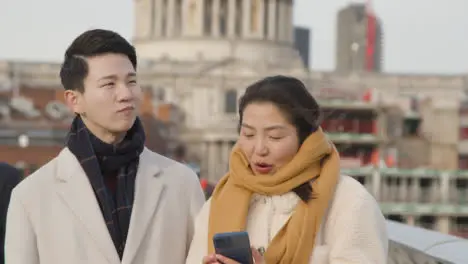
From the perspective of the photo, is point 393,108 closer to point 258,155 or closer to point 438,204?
point 438,204

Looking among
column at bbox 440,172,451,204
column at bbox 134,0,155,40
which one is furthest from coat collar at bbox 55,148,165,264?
column at bbox 134,0,155,40

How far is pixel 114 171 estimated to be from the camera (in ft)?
16.0

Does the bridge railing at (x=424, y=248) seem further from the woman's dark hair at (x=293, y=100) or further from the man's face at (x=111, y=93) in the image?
the man's face at (x=111, y=93)

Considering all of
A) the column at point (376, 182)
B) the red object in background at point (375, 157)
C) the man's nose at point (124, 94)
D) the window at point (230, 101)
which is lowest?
the red object in background at point (375, 157)

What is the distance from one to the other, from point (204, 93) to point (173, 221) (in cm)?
7926

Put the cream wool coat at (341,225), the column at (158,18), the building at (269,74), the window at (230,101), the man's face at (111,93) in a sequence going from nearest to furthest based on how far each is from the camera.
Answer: the cream wool coat at (341,225) < the man's face at (111,93) < the building at (269,74) < the window at (230,101) < the column at (158,18)

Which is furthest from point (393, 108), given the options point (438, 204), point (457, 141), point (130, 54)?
point (130, 54)

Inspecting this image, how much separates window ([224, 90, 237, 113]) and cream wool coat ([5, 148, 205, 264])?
254 feet

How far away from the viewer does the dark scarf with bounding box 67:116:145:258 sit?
479 cm

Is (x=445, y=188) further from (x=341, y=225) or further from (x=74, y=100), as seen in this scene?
(x=341, y=225)

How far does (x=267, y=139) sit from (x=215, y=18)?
87252 mm

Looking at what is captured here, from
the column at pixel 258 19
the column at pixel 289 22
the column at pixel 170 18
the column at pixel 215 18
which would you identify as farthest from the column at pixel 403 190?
the column at pixel 289 22

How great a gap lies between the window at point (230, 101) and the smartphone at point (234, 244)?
256 feet

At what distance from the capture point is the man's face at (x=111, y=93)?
15.8ft
